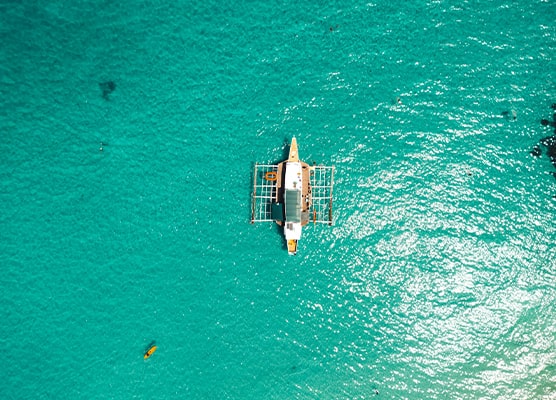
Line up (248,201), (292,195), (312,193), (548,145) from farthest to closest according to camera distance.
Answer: (548,145) → (248,201) → (312,193) → (292,195)

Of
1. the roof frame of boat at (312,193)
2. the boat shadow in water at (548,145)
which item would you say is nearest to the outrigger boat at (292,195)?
the roof frame of boat at (312,193)

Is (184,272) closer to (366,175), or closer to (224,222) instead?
(224,222)

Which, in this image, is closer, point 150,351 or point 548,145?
point 150,351

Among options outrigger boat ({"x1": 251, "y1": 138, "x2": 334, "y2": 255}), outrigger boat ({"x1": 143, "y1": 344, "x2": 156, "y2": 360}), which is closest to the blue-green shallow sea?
outrigger boat ({"x1": 143, "y1": 344, "x2": 156, "y2": 360})

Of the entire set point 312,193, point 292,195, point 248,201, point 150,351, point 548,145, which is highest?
point 548,145

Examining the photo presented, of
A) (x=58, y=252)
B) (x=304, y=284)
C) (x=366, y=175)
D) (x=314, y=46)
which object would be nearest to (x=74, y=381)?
(x=58, y=252)

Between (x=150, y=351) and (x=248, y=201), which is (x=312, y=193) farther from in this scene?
(x=150, y=351)

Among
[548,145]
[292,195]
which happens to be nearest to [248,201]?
[292,195]

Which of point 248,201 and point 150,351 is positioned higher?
point 248,201

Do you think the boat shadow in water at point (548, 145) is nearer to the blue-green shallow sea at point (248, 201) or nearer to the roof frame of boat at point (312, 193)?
the blue-green shallow sea at point (248, 201)
